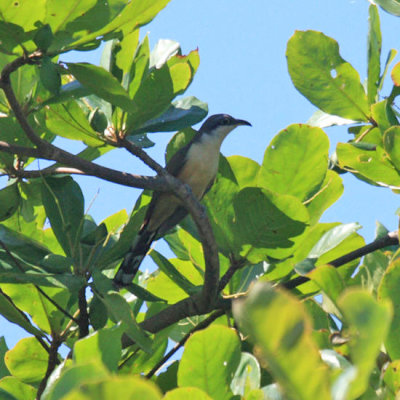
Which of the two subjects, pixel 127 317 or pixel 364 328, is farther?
pixel 127 317

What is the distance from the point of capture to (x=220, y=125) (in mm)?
5562

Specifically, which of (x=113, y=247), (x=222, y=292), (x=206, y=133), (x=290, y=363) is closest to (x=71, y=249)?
(x=113, y=247)

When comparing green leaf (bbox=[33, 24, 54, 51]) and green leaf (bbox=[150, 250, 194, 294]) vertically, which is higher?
green leaf (bbox=[33, 24, 54, 51])

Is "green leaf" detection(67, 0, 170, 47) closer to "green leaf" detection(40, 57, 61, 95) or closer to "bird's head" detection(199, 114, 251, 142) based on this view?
"green leaf" detection(40, 57, 61, 95)

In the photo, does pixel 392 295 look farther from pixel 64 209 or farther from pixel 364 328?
pixel 64 209

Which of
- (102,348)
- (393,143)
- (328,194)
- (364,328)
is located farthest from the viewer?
(328,194)

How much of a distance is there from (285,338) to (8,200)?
7.73 feet

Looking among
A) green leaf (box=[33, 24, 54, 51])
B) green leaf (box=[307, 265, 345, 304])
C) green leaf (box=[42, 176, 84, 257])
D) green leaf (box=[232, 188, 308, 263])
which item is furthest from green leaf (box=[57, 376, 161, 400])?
green leaf (box=[42, 176, 84, 257])

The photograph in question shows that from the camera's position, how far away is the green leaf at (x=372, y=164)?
2.78 meters

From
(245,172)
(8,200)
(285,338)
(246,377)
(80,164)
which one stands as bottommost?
(246,377)

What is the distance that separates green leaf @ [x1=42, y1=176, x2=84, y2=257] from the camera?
287 cm

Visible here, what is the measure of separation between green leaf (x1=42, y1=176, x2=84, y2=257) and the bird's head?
250cm

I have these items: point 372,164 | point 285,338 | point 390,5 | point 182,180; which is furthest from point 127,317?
point 182,180

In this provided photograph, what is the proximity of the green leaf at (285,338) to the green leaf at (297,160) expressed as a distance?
1962mm
